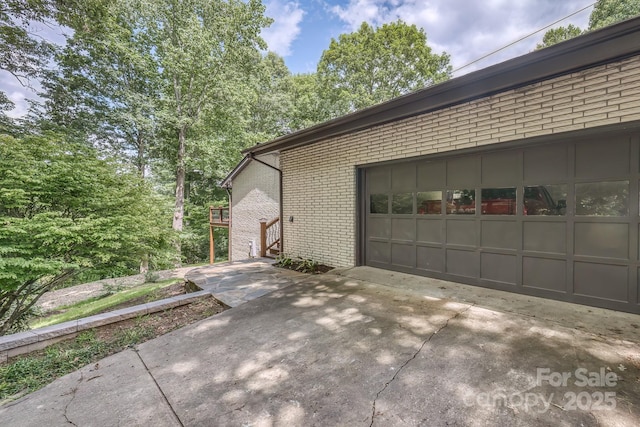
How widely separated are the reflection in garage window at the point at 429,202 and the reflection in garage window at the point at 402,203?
0.52 ft

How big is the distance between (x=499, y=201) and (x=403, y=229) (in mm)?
1653

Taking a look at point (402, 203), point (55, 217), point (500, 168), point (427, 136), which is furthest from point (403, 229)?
point (55, 217)

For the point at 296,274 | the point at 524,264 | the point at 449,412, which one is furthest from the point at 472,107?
the point at 296,274

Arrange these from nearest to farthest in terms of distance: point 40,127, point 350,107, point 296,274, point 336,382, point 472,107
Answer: point 336,382, point 472,107, point 296,274, point 40,127, point 350,107

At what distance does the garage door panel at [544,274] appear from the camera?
352cm

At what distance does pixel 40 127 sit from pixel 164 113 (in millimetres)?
4636

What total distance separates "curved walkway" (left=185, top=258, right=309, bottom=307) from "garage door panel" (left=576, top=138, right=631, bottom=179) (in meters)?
4.51

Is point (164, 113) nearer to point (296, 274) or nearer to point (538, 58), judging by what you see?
point (296, 274)

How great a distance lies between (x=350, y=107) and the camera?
58.1ft

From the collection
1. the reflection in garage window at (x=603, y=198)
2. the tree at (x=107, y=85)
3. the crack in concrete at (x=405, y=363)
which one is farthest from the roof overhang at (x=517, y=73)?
the tree at (x=107, y=85)

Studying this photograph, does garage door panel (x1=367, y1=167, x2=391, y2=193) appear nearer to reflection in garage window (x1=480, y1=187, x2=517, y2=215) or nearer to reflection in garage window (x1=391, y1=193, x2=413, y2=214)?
reflection in garage window (x1=391, y1=193, x2=413, y2=214)

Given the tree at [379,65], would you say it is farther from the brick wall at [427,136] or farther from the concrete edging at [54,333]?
the concrete edging at [54,333]

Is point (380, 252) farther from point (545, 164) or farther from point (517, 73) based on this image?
point (517, 73)

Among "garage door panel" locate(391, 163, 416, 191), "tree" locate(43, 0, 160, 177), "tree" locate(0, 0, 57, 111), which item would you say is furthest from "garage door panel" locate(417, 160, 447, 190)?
"tree" locate(43, 0, 160, 177)
